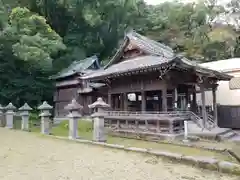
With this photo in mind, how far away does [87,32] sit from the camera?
110ft

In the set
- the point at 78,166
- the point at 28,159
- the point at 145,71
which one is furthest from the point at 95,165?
the point at 145,71

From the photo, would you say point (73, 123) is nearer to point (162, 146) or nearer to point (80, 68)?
point (162, 146)

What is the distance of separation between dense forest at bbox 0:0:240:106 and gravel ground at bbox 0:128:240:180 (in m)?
14.9

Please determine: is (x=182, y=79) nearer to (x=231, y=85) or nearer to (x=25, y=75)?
(x=231, y=85)

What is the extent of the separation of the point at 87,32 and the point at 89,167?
2909 centimetres

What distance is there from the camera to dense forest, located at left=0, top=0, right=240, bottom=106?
22.7 metres

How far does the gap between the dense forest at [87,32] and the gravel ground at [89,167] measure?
14.9m

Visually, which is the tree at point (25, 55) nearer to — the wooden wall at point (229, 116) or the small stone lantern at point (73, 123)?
the small stone lantern at point (73, 123)

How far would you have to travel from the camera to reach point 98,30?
33.8 metres

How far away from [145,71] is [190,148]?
17.9 ft

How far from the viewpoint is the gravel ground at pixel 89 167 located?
547cm

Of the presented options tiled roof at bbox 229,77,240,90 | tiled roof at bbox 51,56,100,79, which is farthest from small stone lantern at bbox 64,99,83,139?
tiled roof at bbox 229,77,240,90

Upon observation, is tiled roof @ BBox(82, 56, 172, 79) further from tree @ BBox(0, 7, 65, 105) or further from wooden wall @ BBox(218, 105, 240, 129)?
wooden wall @ BBox(218, 105, 240, 129)

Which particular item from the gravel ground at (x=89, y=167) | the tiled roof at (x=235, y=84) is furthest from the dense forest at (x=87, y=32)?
the gravel ground at (x=89, y=167)
